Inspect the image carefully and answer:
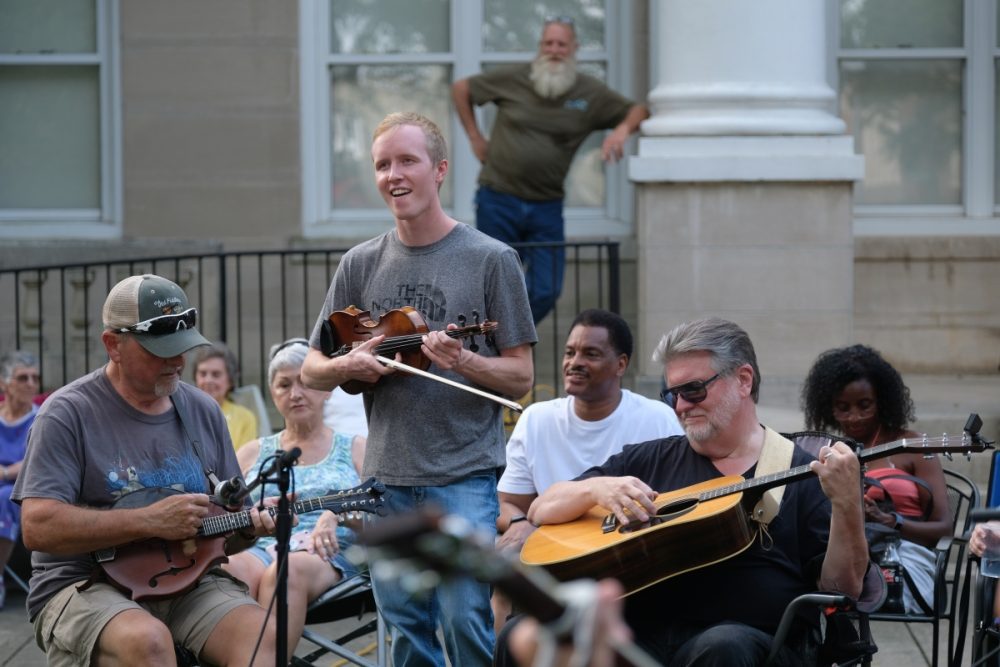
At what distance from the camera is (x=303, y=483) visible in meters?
5.79

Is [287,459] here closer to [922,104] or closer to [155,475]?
[155,475]

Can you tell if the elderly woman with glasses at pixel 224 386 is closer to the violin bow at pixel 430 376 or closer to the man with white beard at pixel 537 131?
the man with white beard at pixel 537 131

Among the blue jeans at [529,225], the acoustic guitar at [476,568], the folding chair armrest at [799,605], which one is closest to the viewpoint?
the acoustic guitar at [476,568]

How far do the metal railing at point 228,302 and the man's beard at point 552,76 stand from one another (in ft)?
3.29

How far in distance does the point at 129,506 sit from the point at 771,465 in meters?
1.91

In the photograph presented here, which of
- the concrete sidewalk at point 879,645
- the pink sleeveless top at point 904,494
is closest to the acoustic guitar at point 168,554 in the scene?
the concrete sidewalk at point 879,645

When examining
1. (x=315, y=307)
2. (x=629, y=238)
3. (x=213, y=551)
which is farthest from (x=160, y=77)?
(x=213, y=551)

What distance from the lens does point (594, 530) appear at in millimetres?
4262

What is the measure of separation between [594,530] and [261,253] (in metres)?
4.75

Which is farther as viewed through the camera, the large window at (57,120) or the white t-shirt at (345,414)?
the large window at (57,120)

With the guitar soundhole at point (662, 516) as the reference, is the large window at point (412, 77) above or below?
above

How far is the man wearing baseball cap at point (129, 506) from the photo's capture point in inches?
168

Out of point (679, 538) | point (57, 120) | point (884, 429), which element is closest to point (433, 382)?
point (679, 538)

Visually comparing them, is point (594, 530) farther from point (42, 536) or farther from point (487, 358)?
point (42, 536)
